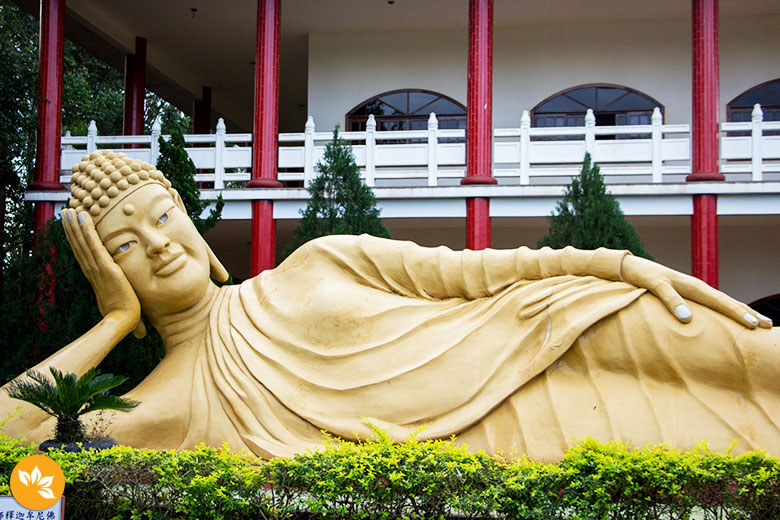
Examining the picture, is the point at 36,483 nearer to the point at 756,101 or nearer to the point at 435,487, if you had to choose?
the point at 435,487

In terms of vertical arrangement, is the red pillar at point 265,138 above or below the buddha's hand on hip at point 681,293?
above

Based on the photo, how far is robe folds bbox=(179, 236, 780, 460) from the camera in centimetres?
415

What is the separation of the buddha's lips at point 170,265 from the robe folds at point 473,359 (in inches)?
16.9

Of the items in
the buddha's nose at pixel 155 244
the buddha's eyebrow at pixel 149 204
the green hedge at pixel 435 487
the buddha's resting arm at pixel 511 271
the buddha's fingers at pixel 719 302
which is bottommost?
the green hedge at pixel 435 487

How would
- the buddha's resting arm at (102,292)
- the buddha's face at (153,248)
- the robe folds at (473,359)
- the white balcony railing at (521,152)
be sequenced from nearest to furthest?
the robe folds at (473,359) < the buddha's resting arm at (102,292) < the buddha's face at (153,248) < the white balcony railing at (521,152)

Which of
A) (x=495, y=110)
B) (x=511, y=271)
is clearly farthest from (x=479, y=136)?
(x=511, y=271)

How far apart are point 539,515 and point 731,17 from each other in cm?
1014

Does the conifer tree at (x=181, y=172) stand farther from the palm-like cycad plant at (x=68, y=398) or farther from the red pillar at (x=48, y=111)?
the red pillar at (x=48, y=111)

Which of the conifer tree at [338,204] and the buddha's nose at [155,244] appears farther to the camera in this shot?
the conifer tree at [338,204]

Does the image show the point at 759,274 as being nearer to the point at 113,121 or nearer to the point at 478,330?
the point at 478,330

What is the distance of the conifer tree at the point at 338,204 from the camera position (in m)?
7.93

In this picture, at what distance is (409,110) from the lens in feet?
39.0

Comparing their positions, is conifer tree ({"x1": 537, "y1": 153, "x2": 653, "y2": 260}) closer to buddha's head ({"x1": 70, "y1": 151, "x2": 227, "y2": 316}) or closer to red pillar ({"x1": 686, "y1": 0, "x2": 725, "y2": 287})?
red pillar ({"x1": 686, "y1": 0, "x2": 725, "y2": 287})

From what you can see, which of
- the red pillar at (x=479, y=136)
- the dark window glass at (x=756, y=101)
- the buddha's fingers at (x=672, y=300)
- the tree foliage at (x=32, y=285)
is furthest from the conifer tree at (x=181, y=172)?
the dark window glass at (x=756, y=101)
